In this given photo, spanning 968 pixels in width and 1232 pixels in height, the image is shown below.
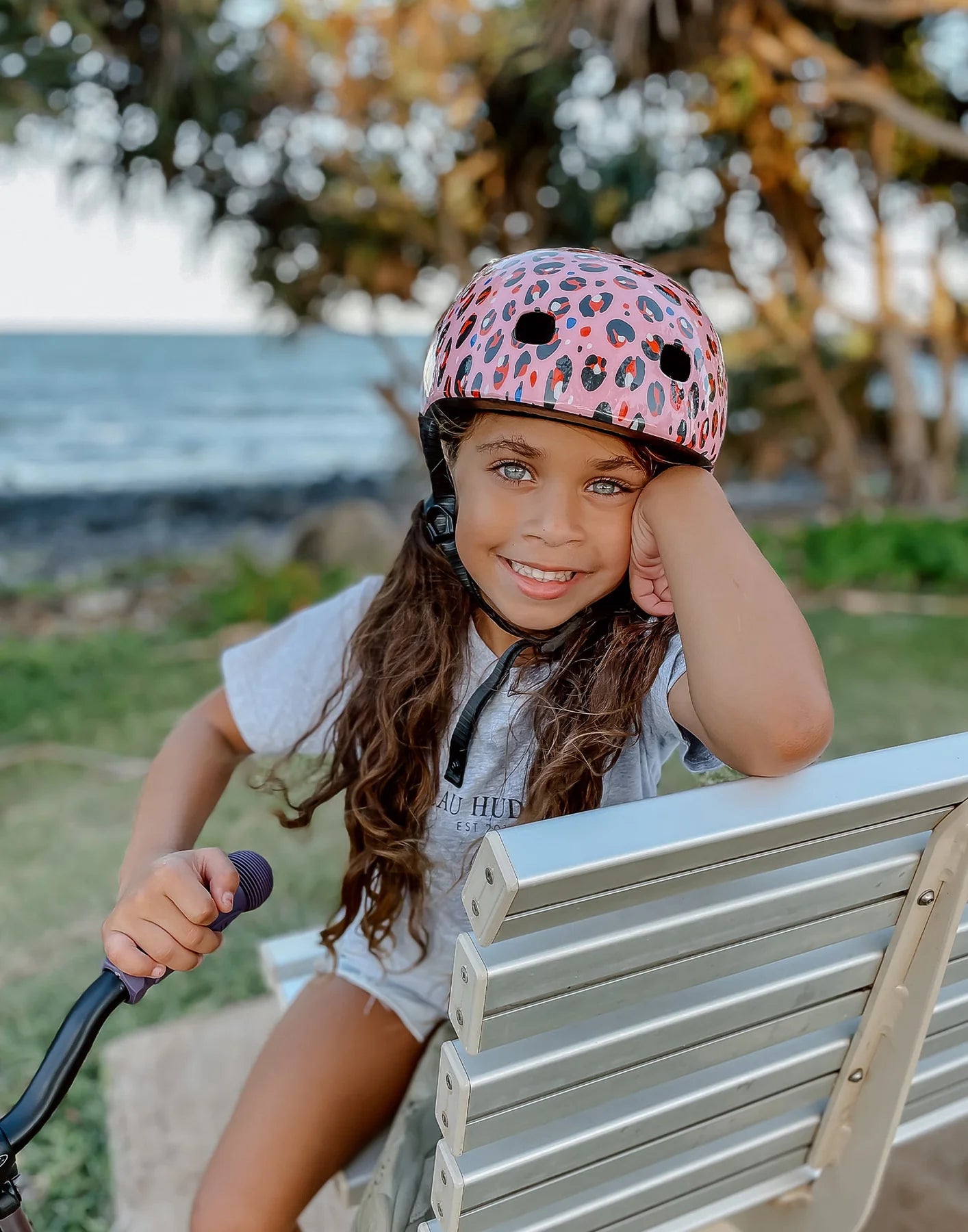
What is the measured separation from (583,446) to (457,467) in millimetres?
248

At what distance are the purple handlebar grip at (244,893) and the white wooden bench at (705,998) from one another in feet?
1.13

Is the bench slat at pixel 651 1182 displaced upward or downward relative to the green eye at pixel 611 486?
downward

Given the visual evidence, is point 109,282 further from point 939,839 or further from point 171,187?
point 939,839

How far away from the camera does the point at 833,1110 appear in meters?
1.56

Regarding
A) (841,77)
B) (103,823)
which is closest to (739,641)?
(103,823)

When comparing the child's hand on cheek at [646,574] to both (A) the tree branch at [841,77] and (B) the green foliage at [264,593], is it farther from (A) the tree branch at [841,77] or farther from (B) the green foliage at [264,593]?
(A) the tree branch at [841,77]

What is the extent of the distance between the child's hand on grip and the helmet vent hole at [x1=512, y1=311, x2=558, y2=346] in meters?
0.91

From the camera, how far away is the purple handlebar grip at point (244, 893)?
1279 mm

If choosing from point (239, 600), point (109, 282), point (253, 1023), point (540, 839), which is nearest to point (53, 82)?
point (239, 600)

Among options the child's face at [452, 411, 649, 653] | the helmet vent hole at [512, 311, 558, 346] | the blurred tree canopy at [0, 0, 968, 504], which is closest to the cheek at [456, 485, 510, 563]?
the child's face at [452, 411, 649, 653]

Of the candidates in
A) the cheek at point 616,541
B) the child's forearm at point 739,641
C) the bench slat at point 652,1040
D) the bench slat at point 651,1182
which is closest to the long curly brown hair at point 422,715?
the cheek at point 616,541

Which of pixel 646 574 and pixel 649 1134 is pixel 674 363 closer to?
pixel 646 574

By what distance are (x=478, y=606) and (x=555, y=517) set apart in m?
0.32

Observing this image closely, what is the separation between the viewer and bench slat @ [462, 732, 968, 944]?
98 cm
